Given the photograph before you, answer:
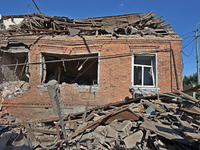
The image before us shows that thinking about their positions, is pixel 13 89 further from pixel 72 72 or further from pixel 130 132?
pixel 130 132

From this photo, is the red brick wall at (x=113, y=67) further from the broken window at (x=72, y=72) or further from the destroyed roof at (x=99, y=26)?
the broken window at (x=72, y=72)

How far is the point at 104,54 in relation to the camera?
6660mm

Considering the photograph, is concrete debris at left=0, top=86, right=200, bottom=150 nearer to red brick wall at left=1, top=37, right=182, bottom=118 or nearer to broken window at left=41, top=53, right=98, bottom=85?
red brick wall at left=1, top=37, right=182, bottom=118

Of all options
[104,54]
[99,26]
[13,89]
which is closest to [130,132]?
[104,54]

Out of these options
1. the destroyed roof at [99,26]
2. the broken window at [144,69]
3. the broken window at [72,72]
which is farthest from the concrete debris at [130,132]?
the broken window at [72,72]

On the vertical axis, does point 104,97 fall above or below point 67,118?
above

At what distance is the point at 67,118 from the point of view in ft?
17.1

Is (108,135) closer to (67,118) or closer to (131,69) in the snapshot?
(67,118)

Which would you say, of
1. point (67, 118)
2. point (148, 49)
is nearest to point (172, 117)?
point (148, 49)

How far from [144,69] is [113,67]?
1.99 m

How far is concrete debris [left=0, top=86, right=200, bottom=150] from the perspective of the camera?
135 inches

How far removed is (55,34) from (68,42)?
109 centimetres

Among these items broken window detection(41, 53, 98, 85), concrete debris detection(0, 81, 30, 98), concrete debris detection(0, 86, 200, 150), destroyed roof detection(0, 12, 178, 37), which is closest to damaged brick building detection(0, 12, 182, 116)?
destroyed roof detection(0, 12, 178, 37)

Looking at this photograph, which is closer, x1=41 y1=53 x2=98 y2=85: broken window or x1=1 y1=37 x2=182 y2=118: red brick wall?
x1=1 y1=37 x2=182 y2=118: red brick wall
